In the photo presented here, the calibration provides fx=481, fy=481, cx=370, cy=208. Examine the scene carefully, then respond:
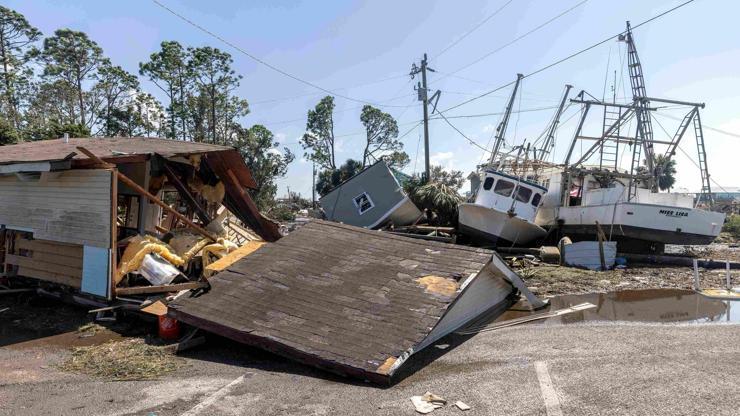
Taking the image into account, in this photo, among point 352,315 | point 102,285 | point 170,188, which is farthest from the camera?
point 170,188

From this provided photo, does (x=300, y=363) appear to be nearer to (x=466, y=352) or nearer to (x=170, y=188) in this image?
(x=466, y=352)

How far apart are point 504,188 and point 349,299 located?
1537cm

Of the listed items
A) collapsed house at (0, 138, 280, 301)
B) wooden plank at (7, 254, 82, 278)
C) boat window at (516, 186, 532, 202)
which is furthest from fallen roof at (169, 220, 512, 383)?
boat window at (516, 186, 532, 202)

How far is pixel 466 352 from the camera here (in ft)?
24.2

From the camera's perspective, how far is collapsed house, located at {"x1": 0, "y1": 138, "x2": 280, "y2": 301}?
360 inches

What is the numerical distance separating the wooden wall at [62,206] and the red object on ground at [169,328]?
2.07m

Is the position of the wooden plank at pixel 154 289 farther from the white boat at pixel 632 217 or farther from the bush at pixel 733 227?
the bush at pixel 733 227

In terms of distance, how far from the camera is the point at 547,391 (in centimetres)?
541

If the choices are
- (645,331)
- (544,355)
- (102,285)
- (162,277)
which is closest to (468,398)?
(544,355)

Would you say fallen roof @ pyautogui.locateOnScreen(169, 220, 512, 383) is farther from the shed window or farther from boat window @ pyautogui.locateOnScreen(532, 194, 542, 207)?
the shed window

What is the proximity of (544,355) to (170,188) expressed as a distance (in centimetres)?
1049

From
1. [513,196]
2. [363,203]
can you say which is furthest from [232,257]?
[363,203]

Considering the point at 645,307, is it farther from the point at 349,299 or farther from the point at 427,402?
the point at 427,402

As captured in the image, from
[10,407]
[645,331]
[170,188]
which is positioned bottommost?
[10,407]
